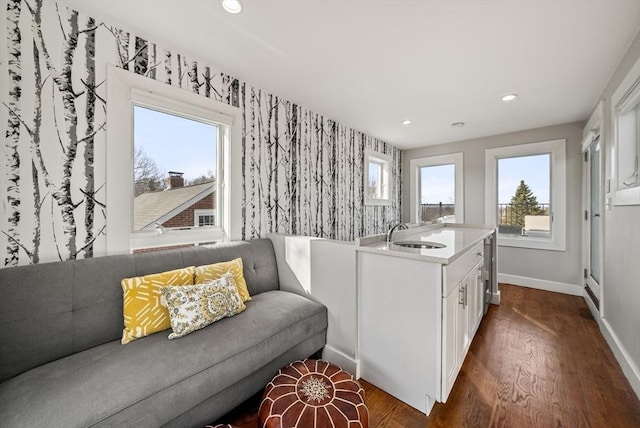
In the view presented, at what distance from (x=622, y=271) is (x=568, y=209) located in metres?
1.96

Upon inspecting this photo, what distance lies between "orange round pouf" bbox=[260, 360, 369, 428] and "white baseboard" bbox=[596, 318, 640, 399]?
184 centimetres

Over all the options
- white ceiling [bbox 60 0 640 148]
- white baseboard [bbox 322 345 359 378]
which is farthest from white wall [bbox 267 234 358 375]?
white ceiling [bbox 60 0 640 148]

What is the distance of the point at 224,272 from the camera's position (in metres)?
1.79

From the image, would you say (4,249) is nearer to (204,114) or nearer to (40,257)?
(40,257)

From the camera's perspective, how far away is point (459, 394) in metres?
1.60

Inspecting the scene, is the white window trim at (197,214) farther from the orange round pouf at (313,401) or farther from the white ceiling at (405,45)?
the orange round pouf at (313,401)

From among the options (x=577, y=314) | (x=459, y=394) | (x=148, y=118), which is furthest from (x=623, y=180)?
(x=148, y=118)

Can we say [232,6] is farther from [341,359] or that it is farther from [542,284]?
[542,284]

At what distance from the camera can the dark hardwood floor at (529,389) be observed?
141 cm

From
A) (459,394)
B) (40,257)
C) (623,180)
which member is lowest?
(459,394)

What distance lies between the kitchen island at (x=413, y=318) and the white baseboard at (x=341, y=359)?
0.05 m

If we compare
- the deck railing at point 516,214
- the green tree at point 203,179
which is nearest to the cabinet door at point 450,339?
the green tree at point 203,179

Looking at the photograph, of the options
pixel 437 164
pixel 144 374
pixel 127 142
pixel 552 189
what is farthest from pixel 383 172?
pixel 144 374

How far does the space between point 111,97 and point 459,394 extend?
2876 mm
